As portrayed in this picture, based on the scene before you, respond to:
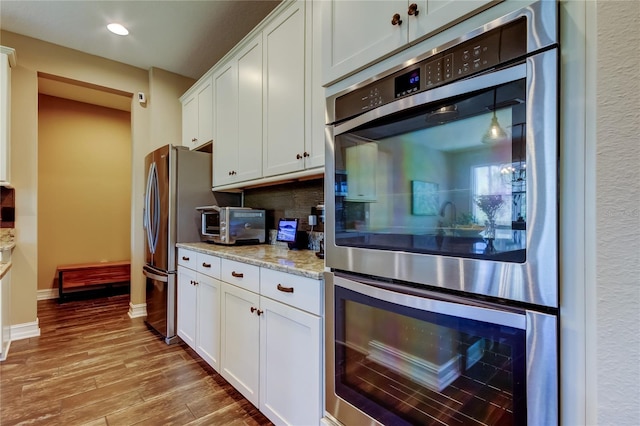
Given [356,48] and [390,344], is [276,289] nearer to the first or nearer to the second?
[390,344]

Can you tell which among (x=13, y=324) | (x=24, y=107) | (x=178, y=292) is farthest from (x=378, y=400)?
(x=24, y=107)

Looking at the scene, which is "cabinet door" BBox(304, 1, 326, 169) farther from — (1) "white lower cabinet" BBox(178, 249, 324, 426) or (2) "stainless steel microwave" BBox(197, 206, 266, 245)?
(2) "stainless steel microwave" BBox(197, 206, 266, 245)

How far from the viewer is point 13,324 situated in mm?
2859

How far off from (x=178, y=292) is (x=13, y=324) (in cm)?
161

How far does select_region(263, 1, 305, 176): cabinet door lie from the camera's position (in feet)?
6.35

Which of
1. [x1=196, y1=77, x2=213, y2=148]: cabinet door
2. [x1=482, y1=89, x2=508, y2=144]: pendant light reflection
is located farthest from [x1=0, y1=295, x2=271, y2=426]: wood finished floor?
[x1=196, y1=77, x2=213, y2=148]: cabinet door

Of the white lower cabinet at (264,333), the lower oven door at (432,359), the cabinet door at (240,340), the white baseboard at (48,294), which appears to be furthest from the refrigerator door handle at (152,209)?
the white baseboard at (48,294)

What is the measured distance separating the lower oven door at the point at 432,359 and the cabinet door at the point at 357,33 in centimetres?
80

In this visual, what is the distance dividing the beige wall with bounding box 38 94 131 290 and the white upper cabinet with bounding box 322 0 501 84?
4.64 meters

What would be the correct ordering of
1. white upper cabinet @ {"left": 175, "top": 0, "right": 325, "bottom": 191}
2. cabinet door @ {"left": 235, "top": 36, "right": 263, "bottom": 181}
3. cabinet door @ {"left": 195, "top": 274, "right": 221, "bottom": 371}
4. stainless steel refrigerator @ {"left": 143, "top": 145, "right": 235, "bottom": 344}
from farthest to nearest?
1. stainless steel refrigerator @ {"left": 143, "top": 145, "right": 235, "bottom": 344}
2. cabinet door @ {"left": 235, "top": 36, "right": 263, "bottom": 181}
3. cabinet door @ {"left": 195, "top": 274, "right": 221, "bottom": 371}
4. white upper cabinet @ {"left": 175, "top": 0, "right": 325, "bottom": 191}

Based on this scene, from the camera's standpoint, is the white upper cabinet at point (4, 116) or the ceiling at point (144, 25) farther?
the white upper cabinet at point (4, 116)

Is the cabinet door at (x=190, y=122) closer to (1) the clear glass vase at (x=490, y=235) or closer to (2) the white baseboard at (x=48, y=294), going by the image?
(2) the white baseboard at (x=48, y=294)

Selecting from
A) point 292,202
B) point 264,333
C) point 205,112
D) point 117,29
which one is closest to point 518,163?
point 264,333

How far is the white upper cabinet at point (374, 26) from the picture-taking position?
0.90 m
